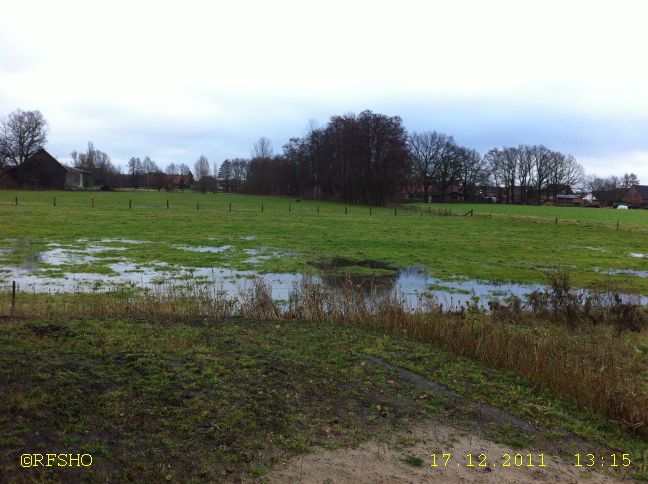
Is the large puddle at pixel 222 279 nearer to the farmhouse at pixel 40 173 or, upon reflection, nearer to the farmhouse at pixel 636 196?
the farmhouse at pixel 40 173

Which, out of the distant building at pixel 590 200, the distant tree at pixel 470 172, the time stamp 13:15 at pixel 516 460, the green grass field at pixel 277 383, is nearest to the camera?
the green grass field at pixel 277 383

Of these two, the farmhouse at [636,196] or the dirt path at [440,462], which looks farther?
the farmhouse at [636,196]

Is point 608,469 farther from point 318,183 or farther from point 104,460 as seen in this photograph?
point 318,183

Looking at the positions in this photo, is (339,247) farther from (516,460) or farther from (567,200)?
(567,200)

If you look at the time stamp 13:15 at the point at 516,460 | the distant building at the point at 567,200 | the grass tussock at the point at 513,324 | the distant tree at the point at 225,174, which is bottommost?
the time stamp 13:15 at the point at 516,460

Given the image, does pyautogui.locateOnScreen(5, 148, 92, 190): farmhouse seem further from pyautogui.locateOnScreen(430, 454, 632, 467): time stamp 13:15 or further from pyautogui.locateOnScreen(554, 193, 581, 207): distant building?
pyautogui.locateOnScreen(554, 193, 581, 207): distant building

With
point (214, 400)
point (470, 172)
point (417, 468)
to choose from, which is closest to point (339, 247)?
point (214, 400)

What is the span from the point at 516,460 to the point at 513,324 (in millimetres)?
7072

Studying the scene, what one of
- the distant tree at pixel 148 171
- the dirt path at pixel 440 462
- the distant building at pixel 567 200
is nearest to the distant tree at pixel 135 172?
the distant tree at pixel 148 171

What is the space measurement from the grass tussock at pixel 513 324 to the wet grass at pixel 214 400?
0.41m

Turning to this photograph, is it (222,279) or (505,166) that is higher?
(505,166)

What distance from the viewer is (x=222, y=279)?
17.2 m

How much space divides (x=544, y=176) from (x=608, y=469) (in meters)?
146

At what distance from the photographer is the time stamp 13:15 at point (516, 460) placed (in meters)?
5.07
